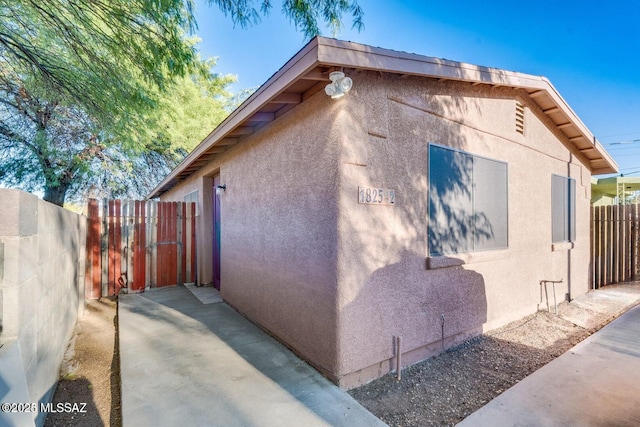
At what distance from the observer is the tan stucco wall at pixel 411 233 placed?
10.5 ft

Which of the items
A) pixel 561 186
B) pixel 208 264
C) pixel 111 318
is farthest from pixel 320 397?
pixel 561 186

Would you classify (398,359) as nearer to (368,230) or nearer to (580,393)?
(368,230)

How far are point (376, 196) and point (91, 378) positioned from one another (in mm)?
3951

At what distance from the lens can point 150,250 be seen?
25.1 ft

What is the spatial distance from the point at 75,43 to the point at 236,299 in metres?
4.85

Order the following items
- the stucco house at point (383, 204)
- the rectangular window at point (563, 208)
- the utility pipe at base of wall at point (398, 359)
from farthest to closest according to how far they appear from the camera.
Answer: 1. the rectangular window at point (563, 208)
2. the utility pipe at base of wall at point (398, 359)
3. the stucco house at point (383, 204)

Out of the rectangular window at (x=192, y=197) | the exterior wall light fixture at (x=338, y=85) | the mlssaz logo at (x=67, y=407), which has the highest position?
the exterior wall light fixture at (x=338, y=85)

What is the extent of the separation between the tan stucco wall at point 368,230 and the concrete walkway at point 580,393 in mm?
1075

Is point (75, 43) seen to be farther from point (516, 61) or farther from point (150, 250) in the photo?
point (516, 61)

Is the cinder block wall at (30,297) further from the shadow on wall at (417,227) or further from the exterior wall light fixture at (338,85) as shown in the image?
the exterior wall light fixture at (338,85)

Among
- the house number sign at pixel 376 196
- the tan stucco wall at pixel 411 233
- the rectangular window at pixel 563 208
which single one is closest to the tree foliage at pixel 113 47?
the tan stucco wall at pixel 411 233

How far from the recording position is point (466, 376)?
357 centimetres

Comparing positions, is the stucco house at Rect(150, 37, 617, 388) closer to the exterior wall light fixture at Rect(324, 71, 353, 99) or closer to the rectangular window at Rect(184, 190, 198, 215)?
the exterior wall light fixture at Rect(324, 71, 353, 99)

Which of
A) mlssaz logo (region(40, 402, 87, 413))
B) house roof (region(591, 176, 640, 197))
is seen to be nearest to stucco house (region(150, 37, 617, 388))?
mlssaz logo (region(40, 402, 87, 413))
